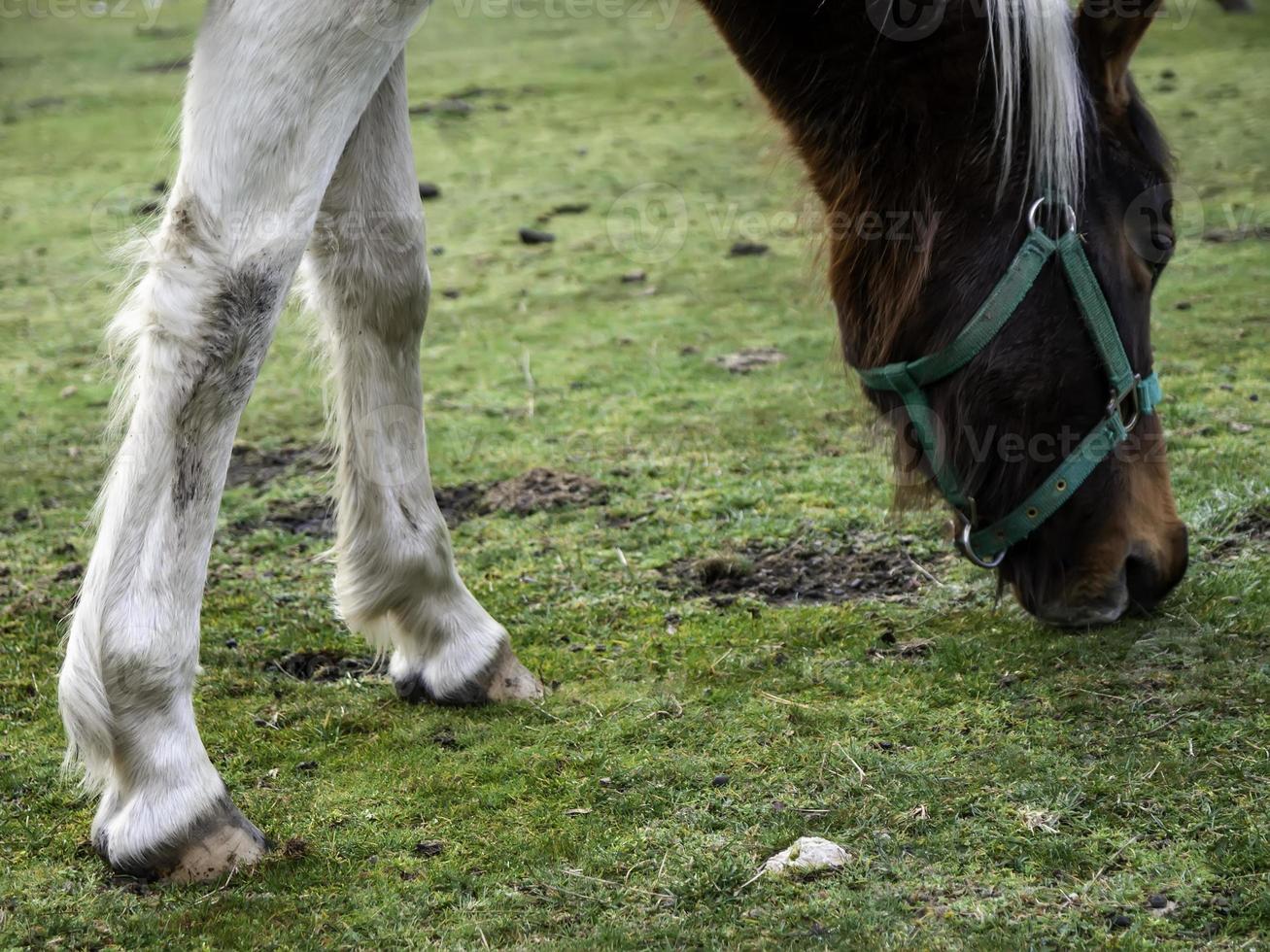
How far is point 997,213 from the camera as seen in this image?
2477 mm

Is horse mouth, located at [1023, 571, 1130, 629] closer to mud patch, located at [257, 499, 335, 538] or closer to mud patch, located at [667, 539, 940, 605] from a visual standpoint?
mud patch, located at [667, 539, 940, 605]

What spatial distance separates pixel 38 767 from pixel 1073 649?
208 cm

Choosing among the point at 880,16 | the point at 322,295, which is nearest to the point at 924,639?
the point at 880,16

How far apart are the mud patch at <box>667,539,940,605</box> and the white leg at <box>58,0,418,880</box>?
4.62 ft

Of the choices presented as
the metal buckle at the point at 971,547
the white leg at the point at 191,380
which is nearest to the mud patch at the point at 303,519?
the white leg at the point at 191,380

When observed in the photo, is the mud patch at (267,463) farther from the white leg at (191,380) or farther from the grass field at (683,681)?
the white leg at (191,380)

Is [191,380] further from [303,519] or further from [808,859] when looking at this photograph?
[303,519]

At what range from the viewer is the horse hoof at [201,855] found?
6.89 feet

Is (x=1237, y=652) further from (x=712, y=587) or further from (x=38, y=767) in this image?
(x=38, y=767)

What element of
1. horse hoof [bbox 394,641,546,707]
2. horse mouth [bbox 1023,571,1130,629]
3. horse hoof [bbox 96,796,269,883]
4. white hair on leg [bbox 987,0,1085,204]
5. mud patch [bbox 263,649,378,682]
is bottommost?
mud patch [bbox 263,649,378,682]

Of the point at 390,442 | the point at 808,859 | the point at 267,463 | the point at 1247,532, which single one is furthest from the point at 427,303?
the point at 1247,532

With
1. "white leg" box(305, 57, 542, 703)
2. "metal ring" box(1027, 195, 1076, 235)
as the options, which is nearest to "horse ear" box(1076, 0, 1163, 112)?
"metal ring" box(1027, 195, 1076, 235)

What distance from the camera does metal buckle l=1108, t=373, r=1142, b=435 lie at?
250cm

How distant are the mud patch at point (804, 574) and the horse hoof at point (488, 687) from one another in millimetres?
606
